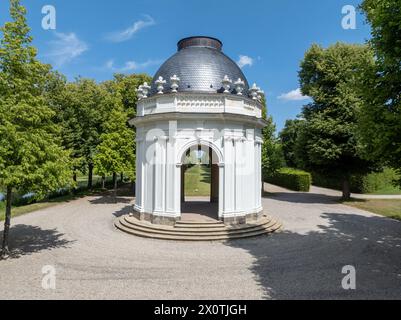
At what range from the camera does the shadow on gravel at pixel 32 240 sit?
13.0 meters

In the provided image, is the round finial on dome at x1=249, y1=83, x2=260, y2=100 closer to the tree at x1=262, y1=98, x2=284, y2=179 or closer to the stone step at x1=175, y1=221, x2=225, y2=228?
the stone step at x1=175, y1=221, x2=225, y2=228

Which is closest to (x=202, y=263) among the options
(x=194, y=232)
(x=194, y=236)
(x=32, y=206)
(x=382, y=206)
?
(x=194, y=236)

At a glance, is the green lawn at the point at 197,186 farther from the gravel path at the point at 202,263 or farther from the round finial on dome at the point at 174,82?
the round finial on dome at the point at 174,82

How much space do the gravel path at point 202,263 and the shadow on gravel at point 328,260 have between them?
3 cm

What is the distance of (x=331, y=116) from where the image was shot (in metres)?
27.0

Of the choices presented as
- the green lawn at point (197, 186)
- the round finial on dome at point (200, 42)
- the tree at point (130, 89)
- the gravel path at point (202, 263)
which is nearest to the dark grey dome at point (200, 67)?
the round finial on dome at point (200, 42)

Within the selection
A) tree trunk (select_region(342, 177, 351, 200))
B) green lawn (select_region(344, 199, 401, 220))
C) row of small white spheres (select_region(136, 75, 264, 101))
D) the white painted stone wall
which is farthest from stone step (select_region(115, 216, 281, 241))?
tree trunk (select_region(342, 177, 351, 200))

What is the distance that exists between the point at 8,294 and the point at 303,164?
26472 millimetres

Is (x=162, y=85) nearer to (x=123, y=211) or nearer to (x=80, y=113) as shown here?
(x=123, y=211)

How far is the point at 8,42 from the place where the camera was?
11.4 m

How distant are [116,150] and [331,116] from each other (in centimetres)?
2051

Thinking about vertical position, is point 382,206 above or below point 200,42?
below

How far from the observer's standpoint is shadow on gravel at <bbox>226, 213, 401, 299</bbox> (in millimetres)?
9031
